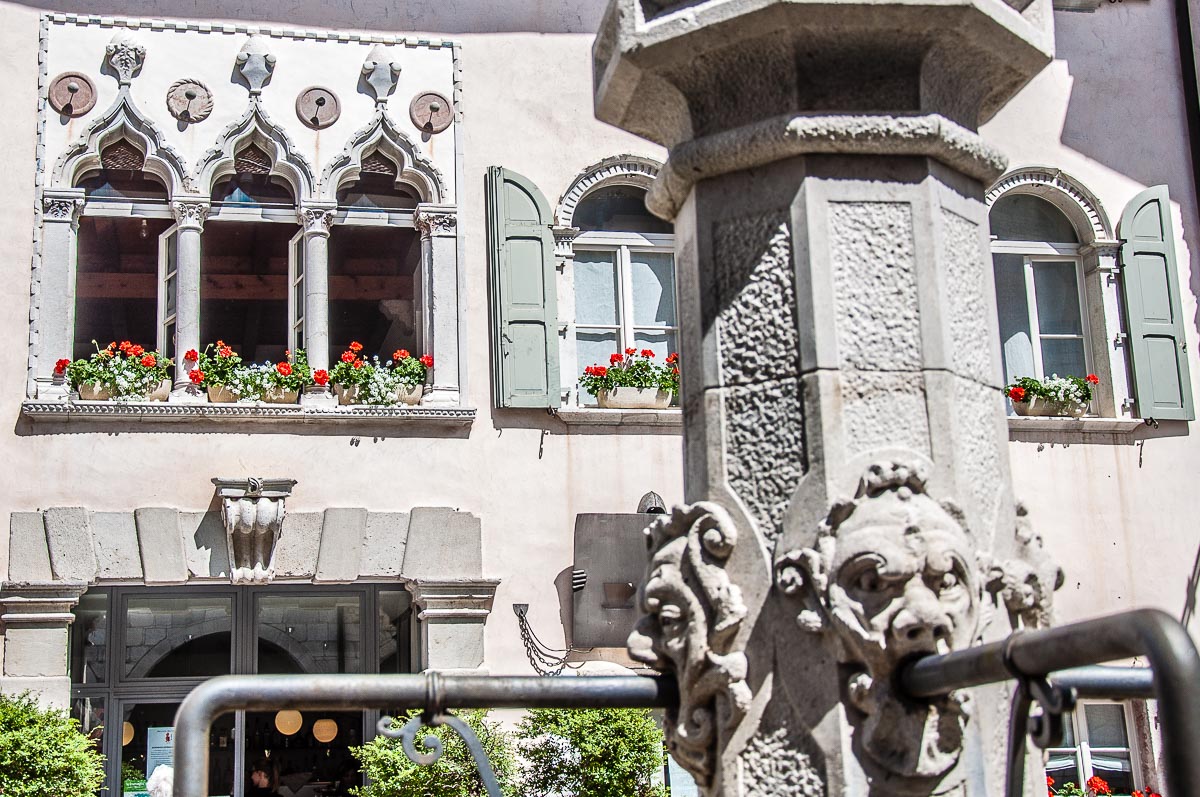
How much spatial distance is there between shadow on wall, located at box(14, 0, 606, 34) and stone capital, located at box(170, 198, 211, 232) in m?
1.44

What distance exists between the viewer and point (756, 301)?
2.69m

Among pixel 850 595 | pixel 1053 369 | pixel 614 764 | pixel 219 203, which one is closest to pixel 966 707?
pixel 850 595

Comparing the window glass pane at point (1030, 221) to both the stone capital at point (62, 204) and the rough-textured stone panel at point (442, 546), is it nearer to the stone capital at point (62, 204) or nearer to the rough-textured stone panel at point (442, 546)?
the rough-textured stone panel at point (442, 546)

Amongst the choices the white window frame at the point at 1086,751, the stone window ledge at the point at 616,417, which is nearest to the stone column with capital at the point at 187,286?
the stone window ledge at the point at 616,417

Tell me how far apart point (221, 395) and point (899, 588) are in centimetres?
910

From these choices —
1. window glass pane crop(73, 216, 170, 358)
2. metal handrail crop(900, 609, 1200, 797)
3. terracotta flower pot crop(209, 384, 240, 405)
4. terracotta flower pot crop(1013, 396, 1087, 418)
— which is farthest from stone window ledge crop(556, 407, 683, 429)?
metal handrail crop(900, 609, 1200, 797)

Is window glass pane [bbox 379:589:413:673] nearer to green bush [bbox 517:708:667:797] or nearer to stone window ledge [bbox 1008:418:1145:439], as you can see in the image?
green bush [bbox 517:708:667:797]

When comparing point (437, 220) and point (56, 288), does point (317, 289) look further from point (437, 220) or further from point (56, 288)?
point (56, 288)

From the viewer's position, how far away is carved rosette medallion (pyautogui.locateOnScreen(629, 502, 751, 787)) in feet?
8.14

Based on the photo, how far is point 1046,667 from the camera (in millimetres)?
1867

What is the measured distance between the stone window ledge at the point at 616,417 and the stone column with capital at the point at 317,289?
1.72 metres

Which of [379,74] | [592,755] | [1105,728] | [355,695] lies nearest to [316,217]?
[379,74]

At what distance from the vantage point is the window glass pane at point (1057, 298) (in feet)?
42.5

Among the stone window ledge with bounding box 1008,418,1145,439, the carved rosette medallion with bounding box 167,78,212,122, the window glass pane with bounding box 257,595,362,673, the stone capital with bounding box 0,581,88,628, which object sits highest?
the carved rosette medallion with bounding box 167,78,212,122
